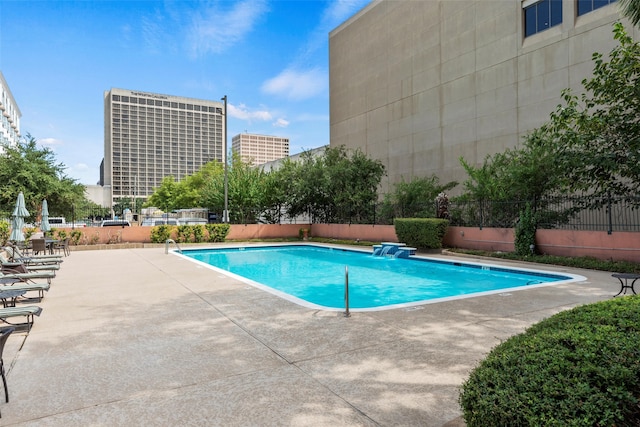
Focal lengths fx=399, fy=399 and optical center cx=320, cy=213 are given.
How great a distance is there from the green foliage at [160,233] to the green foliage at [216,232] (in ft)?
7.33

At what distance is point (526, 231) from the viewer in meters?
15.3

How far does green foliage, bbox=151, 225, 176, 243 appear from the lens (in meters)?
23.8

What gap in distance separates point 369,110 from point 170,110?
133 m

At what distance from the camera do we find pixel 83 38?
25.3 m

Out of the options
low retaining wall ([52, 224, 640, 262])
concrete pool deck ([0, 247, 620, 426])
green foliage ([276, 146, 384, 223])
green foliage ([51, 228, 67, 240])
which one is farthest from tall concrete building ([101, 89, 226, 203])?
concrete pool deck ([0, 247, 620, 426])

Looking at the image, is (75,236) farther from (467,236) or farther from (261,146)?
(261,146)

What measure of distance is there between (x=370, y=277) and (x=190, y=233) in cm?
1462

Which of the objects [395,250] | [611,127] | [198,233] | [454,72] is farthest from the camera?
[454,72]

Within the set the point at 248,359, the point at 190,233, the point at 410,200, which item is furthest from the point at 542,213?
the point at 190,233

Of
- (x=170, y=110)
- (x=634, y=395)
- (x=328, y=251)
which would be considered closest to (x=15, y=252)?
(x=328, y=251)

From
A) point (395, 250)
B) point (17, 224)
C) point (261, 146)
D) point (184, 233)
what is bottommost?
point (395, 250)

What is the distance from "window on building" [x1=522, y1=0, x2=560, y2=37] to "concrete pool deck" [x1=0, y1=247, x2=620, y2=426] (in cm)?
1793

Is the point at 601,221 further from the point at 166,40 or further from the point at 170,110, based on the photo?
the point at 170,110

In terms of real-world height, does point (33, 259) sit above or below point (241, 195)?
below
